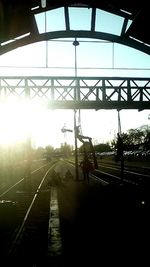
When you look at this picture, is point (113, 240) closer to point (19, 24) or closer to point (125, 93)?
point (19, 24)

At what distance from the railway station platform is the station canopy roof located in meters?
5.96

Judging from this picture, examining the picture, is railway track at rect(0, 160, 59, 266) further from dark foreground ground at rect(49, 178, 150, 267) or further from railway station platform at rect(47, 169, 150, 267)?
dark foreground ground at rect(49, 178, 150, 267)

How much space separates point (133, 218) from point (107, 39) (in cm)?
689

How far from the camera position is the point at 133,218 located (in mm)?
11883

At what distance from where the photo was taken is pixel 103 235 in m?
9.47

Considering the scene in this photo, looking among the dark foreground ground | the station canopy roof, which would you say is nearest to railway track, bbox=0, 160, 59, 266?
the dark foreground ground

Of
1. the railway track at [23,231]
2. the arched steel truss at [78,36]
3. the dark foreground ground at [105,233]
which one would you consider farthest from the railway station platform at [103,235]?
the arched steel truss at [78,36]

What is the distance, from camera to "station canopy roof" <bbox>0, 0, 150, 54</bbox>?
1231cm

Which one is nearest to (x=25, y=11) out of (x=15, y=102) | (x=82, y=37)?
(x=82, y=37)

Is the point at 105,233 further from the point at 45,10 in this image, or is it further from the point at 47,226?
the point at 45,10

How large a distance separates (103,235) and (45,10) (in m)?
7.53

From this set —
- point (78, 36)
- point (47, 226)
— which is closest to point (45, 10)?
point (78, 36)

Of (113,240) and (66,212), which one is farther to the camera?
(66,212)

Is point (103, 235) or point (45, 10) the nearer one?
point (103, 235)
